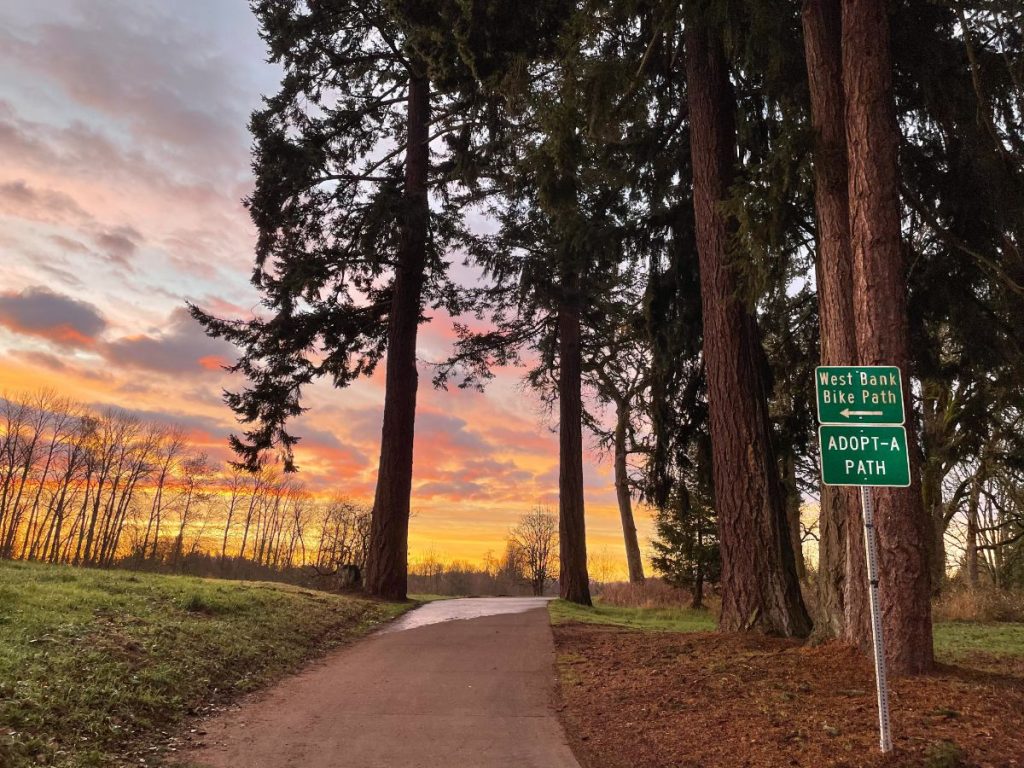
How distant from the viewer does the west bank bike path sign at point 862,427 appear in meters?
5.08

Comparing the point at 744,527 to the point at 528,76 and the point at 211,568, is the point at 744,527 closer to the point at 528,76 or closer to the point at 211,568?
the point at 528,76

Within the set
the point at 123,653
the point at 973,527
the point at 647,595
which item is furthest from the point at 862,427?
the point at 973,527

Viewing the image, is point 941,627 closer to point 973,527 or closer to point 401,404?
point 973,527

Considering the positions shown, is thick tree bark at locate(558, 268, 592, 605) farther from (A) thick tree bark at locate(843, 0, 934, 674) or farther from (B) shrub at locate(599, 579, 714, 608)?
(A) thick tree bark at locate(843, 0, 934, 674)

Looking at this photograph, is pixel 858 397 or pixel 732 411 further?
pixel 732 411

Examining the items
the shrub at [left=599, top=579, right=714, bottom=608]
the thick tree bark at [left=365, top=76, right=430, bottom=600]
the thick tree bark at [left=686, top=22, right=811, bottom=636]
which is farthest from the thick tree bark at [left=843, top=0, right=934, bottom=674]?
the shrub at [left=599, top=579, right=714, bottom=608]

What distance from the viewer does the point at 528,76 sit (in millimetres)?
10664

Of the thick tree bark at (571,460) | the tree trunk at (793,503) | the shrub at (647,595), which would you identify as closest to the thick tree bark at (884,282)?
the tree trunk at (793,503)

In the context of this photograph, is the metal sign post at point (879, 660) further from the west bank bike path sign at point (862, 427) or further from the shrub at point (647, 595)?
→ the shrub at point (647, 595)

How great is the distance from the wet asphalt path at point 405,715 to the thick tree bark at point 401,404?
20.0 feet

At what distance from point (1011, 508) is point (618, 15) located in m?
24.1

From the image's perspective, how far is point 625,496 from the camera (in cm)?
2961

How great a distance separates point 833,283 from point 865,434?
131 inches

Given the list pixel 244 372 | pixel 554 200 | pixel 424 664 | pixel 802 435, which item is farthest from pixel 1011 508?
pixel 244 372
